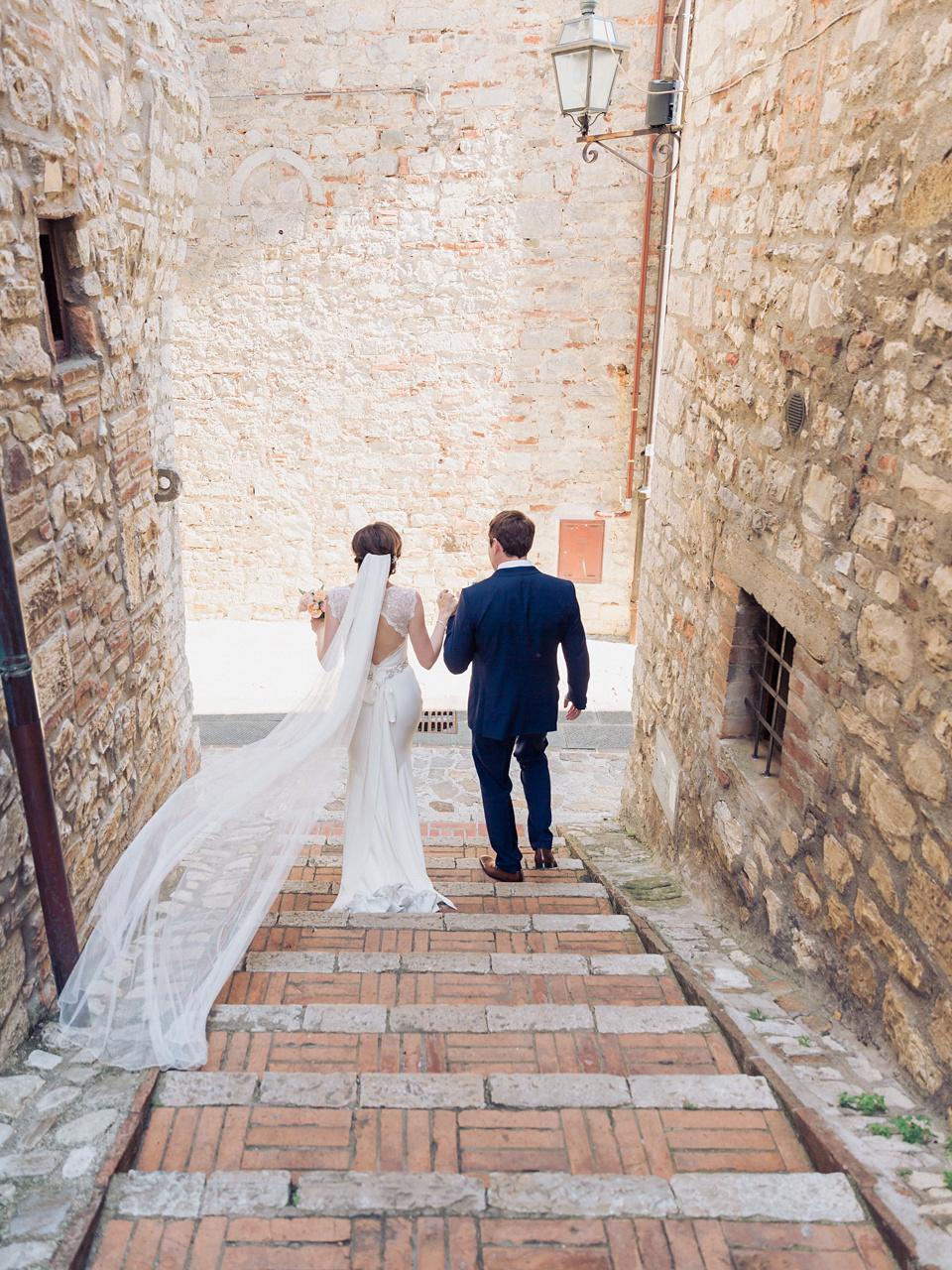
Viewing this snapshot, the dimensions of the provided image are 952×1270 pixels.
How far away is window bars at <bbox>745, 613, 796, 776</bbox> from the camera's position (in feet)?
12.4

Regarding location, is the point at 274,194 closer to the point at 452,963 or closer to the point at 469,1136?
the point at 452,963

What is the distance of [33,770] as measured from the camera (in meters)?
2.70

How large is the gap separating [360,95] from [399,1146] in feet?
29.8

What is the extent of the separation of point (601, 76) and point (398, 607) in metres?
3.63

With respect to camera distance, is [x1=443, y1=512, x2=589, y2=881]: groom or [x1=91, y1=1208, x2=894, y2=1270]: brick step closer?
[x1=91, y1=1208, x2=894, y2=1270]: brick step

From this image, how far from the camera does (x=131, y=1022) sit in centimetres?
270

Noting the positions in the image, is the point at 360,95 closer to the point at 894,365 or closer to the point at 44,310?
the point at 44,310

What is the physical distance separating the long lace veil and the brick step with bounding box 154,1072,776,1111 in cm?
17

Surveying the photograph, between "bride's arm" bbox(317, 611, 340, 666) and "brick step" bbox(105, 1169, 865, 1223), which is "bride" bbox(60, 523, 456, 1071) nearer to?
"bride's arm" bbox(317, 611, 340, 666)

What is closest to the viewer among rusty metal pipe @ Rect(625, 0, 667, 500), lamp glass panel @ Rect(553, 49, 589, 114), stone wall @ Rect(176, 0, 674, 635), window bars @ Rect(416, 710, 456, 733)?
lamp glass panel @ Rect(553, 49, 589, 114)

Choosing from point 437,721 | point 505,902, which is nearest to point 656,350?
point 437,721

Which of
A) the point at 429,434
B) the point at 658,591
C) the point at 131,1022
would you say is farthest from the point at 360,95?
the point at 131,1022

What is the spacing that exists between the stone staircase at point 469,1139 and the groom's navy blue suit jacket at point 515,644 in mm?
1272

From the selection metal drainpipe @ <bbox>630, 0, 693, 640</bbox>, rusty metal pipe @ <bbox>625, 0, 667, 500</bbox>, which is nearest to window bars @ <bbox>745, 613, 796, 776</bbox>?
metal drainpipe @ <bbox>630, 0, 693, 640</bbox>
